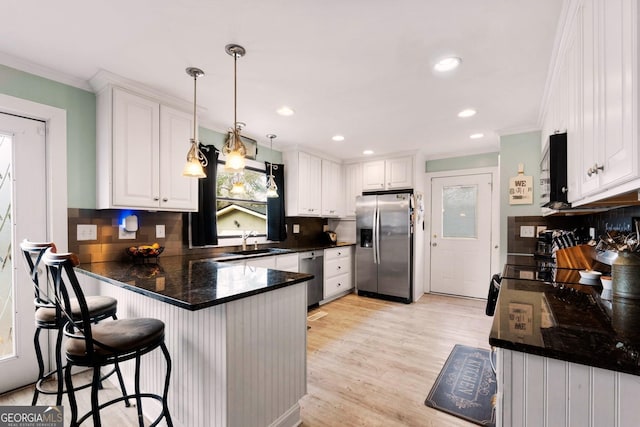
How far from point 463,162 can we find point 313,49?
3.50 metres

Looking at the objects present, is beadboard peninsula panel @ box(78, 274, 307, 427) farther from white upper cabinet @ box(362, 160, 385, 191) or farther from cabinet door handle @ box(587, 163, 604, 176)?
white upper cabinet @ box(362, 160, 385, 191)

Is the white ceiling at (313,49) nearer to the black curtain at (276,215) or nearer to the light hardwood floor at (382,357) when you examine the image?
the black curtain at (276,215)

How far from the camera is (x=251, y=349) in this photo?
1476 millimetres

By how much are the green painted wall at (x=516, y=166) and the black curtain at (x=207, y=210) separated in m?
3.29

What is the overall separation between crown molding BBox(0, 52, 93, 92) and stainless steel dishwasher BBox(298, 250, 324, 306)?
2782 millimetres

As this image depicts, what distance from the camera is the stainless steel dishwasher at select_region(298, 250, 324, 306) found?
3920mm

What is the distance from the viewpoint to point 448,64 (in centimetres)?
198

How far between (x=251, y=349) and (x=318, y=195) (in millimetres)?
3222

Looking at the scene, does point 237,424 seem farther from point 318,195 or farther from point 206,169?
point 318,195

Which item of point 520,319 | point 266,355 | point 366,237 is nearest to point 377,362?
point 266,355

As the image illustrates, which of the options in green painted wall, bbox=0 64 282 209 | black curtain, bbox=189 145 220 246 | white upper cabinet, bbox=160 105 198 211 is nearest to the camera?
green painted wall, bbox=0 64 282 209

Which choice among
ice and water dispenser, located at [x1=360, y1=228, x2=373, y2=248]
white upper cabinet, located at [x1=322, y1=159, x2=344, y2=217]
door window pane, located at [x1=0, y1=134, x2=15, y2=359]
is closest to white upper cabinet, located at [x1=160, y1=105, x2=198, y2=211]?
door window pane, located at [x1=0, y1=134, x2=15, y2=359]

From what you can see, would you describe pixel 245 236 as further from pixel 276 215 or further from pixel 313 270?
pixel 313 270

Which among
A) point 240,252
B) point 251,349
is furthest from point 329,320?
point 251,349
